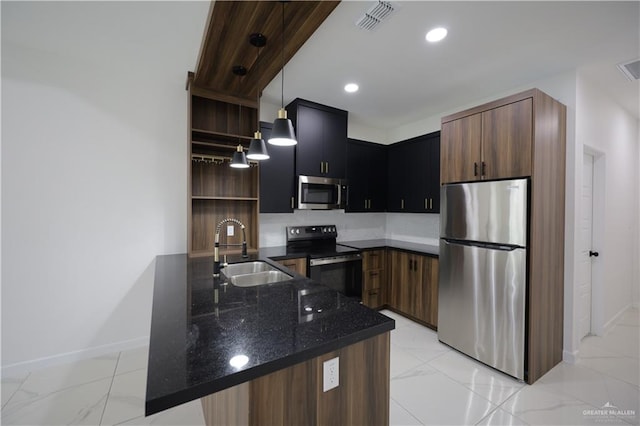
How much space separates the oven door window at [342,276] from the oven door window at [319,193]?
0.80 m

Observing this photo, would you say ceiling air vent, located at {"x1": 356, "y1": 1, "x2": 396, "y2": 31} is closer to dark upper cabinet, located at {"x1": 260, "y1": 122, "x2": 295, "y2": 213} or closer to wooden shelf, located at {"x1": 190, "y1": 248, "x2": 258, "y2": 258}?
dark upper cabinet, located at {"x1": 260, "y1": 122, "x2": 295, "y2": 213}

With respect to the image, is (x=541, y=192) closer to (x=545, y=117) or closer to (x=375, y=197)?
(x=545, y=117)

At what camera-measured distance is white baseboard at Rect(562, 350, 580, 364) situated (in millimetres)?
2492

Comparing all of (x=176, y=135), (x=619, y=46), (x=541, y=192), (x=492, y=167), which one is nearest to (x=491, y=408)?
(x=541, y=192)

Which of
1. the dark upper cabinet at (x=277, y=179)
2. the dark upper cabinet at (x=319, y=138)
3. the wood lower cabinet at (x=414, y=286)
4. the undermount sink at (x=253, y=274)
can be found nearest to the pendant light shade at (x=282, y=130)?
the undermount sink at (x=253, y=274)

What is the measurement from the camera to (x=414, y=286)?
3295 mm

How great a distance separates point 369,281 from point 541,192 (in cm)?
202

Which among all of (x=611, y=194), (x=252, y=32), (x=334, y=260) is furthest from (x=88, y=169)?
(x=611, y=194)

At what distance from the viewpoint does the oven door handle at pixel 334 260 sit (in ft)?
9.81

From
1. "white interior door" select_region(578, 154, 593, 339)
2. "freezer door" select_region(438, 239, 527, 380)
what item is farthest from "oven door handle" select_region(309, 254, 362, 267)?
"white interior door" select_region(578, 154, 593, 339)

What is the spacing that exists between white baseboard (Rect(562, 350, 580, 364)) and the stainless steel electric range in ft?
6.50

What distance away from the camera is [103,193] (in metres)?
2.58

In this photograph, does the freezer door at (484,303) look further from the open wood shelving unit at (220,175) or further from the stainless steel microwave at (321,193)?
the open wood shelving unit at (220,175)

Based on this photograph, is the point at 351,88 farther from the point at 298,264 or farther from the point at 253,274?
the point at 253,274
